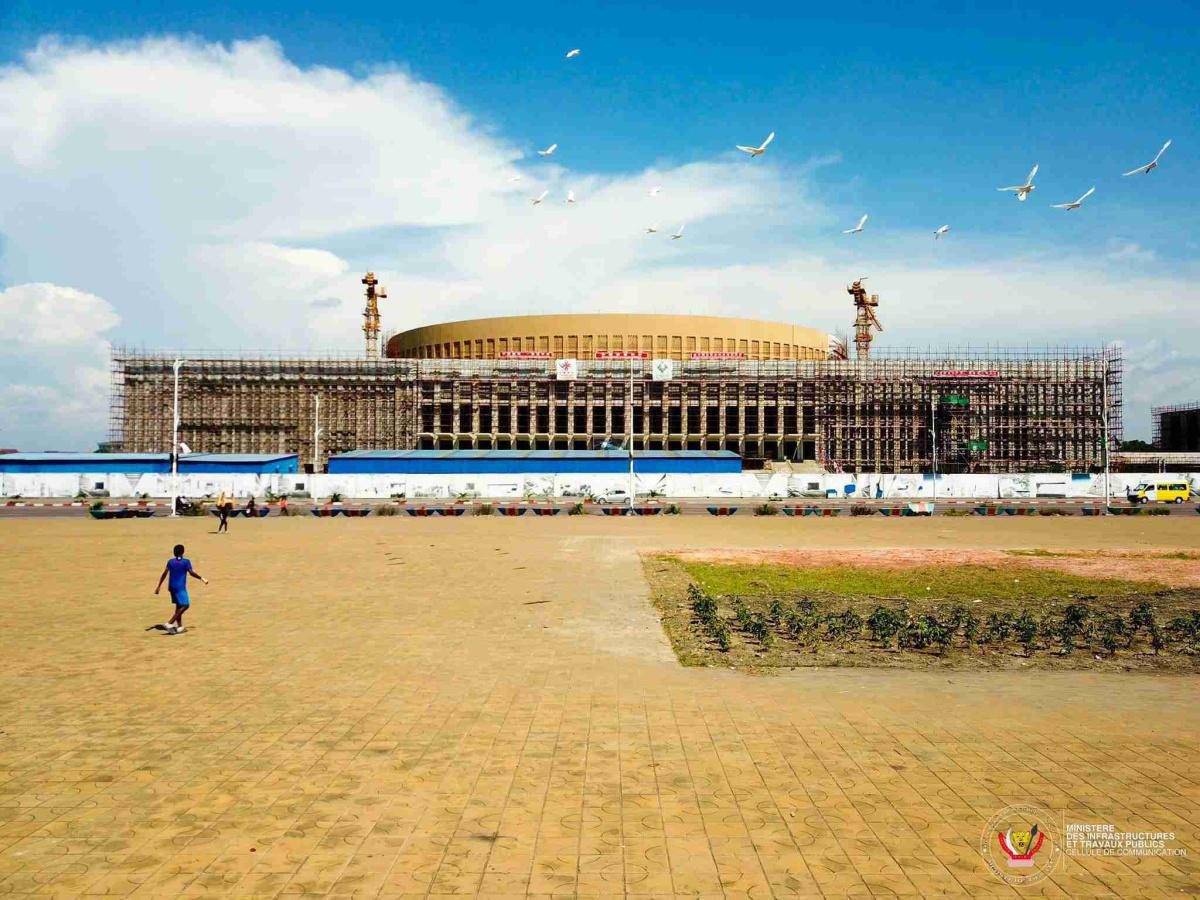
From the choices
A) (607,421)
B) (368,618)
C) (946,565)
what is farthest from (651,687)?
(607,421)

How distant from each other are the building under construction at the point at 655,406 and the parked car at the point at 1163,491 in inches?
999

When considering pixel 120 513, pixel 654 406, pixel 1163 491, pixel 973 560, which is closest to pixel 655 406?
pixel 654 406

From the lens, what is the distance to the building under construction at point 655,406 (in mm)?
89938

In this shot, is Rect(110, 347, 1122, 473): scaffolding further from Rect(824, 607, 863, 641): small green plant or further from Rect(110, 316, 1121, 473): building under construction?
Rect(824, 607, 863, 641): small green plant

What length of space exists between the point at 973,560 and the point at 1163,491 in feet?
160

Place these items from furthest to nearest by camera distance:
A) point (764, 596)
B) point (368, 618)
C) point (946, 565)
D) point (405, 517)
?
point (405, 517) < point (946, 565) < point (764, 596) < point (368, 618)

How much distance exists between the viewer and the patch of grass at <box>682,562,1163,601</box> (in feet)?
63.9

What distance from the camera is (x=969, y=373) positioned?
90.2 m

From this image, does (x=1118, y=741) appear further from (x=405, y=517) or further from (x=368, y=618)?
(x=405, y=517)

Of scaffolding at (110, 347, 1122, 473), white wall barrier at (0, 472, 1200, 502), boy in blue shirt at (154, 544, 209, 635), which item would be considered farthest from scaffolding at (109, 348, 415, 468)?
boy in blue shirt at (154, 544, 209, 635)

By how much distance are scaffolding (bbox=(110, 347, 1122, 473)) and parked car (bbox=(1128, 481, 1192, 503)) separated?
25427mm

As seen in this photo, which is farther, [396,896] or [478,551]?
[478,551]

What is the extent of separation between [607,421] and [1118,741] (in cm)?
8074

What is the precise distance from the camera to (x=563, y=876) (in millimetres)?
6098
